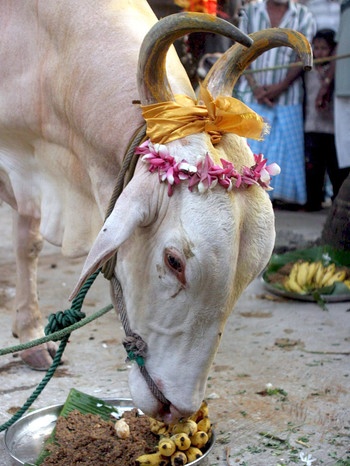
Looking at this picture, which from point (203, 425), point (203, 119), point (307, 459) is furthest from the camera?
point (307, 459)

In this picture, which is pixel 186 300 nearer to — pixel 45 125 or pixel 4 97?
pixel 45 125

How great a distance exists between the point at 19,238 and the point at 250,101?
4.31m

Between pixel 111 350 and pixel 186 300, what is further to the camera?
pixel 111 350

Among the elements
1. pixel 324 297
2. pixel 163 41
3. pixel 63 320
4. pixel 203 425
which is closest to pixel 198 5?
pixel 163 41

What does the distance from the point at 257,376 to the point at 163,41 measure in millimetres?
2034

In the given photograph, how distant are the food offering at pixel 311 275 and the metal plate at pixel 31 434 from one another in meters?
2.22

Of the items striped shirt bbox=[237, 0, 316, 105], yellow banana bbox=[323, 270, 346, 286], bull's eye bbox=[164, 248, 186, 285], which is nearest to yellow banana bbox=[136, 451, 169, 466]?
bull's eye bbox=[164, 248, 186, 285]

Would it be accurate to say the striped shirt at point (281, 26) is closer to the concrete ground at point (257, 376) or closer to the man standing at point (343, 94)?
the man standing at point (343, 94)

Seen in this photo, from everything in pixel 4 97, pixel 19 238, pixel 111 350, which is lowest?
pixel 111 350

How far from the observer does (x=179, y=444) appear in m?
2.75

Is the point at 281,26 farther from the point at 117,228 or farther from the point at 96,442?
the point at 117,228

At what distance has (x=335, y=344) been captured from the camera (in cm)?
436

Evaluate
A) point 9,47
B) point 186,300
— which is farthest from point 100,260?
point 9,47

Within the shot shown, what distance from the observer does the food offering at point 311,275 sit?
516cm
